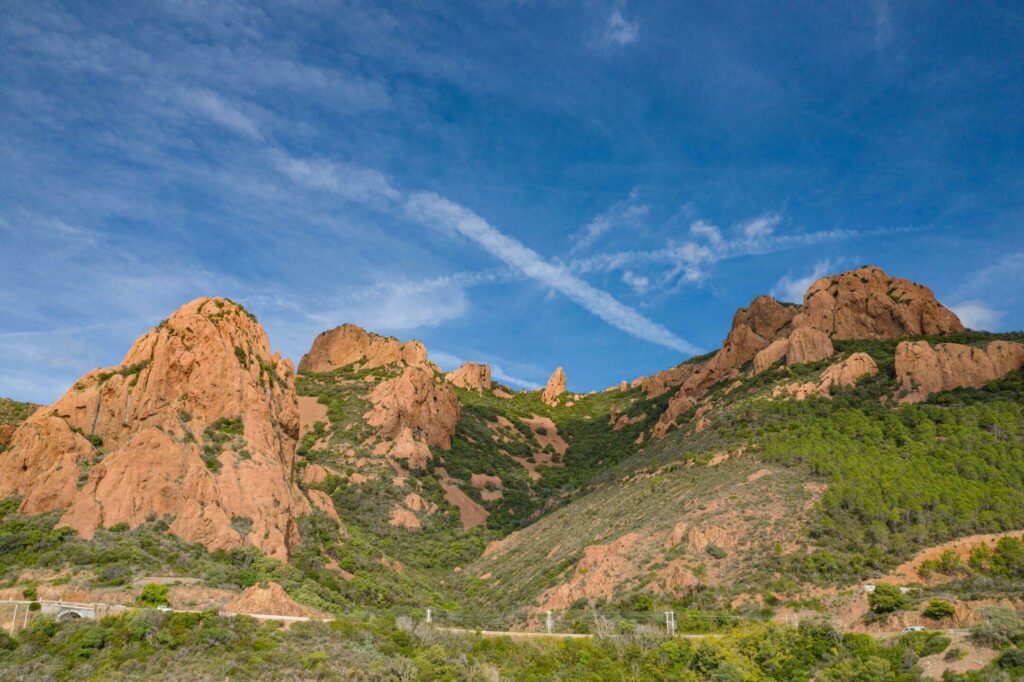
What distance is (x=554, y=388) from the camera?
137 metres

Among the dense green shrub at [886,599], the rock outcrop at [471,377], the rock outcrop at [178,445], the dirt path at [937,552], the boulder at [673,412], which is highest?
the rock outcrop at [471,377]

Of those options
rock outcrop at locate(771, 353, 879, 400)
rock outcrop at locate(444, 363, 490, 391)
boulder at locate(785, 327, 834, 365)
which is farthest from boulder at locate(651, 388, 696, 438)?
rock outcrop at locate(444, 363, 490, 391)

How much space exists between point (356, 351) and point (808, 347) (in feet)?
207

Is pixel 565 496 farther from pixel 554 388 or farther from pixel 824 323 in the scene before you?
pixel 554 388

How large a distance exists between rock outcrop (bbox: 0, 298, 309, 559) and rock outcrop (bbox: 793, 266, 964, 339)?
192ft

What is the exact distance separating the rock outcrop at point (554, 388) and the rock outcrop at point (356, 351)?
38.8 m

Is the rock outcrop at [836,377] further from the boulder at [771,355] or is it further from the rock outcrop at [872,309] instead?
the rock outcrop at [872,309]

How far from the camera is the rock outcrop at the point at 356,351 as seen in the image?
322ft

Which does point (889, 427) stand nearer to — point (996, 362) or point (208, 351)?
point (996, 362)

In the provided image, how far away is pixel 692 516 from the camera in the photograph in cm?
4325

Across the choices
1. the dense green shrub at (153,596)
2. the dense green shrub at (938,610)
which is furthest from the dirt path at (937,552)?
the dense green shrub at (153,596)

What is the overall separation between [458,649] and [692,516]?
20057mm

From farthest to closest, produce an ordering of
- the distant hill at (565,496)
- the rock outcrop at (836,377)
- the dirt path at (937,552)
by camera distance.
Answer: the rock outcrop at (836,377) → the dirt path at (937,552) → the distant hill at (565,496)

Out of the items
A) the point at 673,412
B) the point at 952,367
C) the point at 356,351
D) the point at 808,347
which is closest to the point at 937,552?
the point at 952,367
